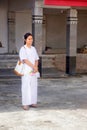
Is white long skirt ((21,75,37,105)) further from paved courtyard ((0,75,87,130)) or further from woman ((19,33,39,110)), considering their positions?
paved courtyard ((0,75,87,130))

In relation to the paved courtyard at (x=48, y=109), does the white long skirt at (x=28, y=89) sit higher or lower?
higher

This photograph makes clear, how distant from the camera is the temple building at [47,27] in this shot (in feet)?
48.9

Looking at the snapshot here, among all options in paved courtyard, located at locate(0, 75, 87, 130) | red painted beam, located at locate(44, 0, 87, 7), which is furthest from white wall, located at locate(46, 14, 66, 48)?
paved courtyard, located at locate(0, 75, 87, 130)

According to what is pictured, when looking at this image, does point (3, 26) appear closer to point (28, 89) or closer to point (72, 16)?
point (72, 16)

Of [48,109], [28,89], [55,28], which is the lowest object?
[48,109]

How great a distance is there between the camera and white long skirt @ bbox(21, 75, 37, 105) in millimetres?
8828

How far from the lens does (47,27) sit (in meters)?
19.3

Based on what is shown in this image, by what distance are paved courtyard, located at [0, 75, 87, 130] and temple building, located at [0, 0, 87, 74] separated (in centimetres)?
273

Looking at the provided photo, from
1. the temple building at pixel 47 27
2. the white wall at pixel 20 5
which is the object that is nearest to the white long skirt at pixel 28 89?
the temple building at pixel 47 27

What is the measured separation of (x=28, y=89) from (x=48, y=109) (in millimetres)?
659

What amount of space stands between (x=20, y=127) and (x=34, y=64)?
202cm

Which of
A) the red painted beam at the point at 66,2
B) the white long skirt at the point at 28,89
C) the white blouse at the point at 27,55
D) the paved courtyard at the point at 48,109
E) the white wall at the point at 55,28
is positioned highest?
the red painted beam at the point at 66,2

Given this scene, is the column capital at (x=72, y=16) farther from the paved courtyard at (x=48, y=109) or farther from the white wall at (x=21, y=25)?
the white wall at (x=21, y=25)

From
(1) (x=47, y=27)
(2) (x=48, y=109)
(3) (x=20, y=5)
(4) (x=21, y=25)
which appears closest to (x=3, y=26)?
(4) (x=21, y=25)
